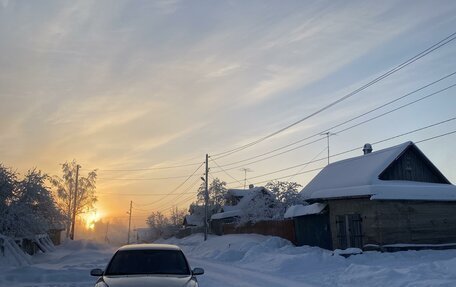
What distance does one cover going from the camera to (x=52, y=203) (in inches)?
1517

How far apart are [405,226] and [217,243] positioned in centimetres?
2084

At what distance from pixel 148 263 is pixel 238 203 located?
65695 mm

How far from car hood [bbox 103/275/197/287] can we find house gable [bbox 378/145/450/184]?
25.6 metres

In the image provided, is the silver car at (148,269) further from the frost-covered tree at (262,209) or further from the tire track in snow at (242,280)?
the frost-covered tree at (262,209)

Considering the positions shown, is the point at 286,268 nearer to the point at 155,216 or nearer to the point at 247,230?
the point at 247,230

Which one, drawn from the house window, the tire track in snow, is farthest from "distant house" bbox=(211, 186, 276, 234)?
the tire track in snow

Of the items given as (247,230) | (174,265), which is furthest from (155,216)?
(174,265)

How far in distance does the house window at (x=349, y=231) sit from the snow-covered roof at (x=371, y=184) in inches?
58.4

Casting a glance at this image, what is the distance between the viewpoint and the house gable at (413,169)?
33312 millimetres

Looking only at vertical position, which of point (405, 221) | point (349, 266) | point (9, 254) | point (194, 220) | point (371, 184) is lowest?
point (349, 266)

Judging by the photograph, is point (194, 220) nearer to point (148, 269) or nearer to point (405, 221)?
point (405, 221)

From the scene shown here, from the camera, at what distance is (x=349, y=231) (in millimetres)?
31062

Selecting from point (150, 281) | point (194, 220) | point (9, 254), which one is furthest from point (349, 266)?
point (194, 220)

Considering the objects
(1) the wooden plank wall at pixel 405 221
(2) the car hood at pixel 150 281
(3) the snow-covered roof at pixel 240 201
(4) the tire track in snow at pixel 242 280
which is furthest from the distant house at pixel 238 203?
(2) the car hood at pixel 150 281
